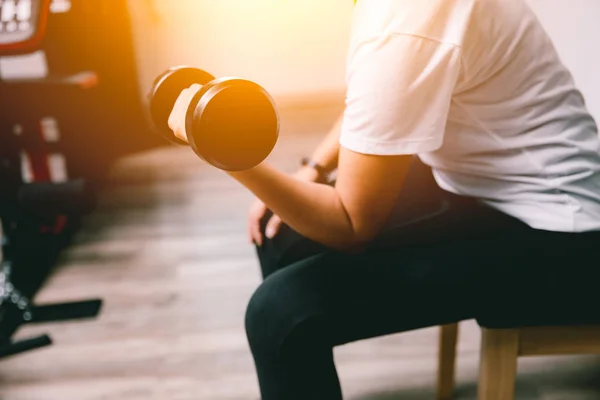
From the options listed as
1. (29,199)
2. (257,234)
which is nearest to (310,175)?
(257,234)

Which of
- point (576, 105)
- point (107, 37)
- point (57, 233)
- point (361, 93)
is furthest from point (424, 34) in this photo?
point (107, 37)

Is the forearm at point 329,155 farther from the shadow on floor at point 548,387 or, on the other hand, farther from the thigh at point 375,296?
the shadow on floor at point 548,387

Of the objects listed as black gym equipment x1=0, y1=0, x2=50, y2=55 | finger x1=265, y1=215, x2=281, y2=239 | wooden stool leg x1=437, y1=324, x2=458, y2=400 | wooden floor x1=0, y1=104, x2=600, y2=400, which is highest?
black gym equipment x1=0, y1=0, x2=50, y2=55

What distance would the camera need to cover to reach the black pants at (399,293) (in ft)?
2.26

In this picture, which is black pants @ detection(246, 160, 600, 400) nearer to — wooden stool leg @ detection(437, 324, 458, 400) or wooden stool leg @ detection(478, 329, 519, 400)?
wooden stool leg @ detection(478, 329, 519, 400)

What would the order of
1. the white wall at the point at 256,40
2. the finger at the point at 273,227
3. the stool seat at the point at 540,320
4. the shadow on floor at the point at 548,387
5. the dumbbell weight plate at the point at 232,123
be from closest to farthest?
1. the dumbbell weight plate at the point at 232,123
2. the stool seat at the point at 540,320
3. the finger at the point at 273,227
4. the shadow on floor at the point at 548,387
5. the white wall at the point at 256,40

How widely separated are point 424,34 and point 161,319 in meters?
1.05

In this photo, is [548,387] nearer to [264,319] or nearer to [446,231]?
[446,231]

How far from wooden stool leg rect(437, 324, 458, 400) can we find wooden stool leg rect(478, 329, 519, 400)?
320 millimetres

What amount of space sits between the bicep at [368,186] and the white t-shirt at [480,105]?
2cm

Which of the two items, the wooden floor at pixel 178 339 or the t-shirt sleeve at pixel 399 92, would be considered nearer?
the t-shirt sleeve at pixel 399 92

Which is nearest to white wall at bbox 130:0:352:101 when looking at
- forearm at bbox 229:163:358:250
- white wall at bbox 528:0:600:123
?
white wall at bbox 528:0:600:123

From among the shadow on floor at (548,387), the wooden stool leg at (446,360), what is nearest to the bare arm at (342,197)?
the wooden stool leg at (446,360)

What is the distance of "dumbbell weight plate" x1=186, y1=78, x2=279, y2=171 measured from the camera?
60 cm
